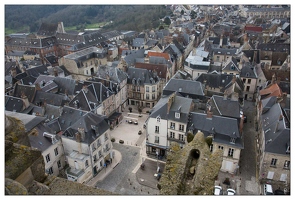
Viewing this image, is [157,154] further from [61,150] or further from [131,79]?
[131,79]

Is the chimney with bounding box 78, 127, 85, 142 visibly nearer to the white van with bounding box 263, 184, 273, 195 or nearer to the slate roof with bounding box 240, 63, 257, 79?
the white van with bounding box 263, 184, 273, 195

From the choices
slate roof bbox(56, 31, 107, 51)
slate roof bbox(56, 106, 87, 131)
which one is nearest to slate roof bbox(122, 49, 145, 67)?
slate roof bbox(56, 31, 107, 51)

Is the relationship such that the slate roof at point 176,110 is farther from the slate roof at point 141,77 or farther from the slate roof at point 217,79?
the slate roof at point 141,77

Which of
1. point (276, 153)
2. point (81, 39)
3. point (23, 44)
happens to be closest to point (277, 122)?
point (276, 153)

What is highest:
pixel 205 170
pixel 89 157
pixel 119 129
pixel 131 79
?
pixel 205 170

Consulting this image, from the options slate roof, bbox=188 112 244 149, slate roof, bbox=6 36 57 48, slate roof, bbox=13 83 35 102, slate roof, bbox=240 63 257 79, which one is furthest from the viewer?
slate roof, bbox=6 36 57 48
